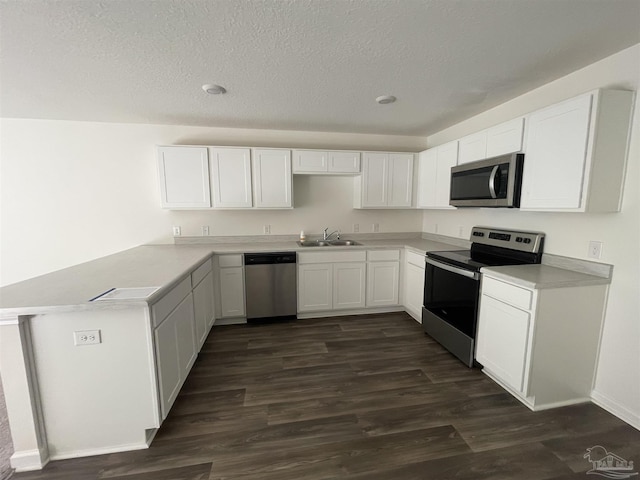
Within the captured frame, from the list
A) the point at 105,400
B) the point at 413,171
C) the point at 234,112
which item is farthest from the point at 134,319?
the point at 413,171

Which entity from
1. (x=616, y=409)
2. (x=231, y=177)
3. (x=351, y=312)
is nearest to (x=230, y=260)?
(x=231, y=177)

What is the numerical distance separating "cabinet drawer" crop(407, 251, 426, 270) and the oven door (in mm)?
169

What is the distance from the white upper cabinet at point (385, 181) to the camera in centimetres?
360

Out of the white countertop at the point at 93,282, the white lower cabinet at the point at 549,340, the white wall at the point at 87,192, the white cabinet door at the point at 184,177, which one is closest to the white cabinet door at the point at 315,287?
the white wall at the point at 87,192

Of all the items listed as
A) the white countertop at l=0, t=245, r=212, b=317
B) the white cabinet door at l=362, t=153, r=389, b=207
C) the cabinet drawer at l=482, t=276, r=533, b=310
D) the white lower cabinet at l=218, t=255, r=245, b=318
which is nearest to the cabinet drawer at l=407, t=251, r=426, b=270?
the white cabinet door at l=362, t=153, r=389, b=207

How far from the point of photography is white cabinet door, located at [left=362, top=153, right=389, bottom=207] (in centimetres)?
358

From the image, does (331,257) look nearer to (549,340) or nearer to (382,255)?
(382,255)

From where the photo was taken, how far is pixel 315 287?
11.1ft

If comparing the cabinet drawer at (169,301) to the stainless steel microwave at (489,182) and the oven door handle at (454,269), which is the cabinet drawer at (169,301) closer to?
the oven door handle at (454,269)

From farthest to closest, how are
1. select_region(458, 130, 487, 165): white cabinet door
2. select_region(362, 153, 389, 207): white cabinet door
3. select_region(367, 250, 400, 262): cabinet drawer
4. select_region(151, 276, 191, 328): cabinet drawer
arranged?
select_region(362, 153, 389, 207): white cabinet door < select_region(367, 250, 400, 262): cabinet drawer < select_region(458, 130, 487, 165): white cabinet door < select_region(151, 276, 191, 328): cabinet drawer

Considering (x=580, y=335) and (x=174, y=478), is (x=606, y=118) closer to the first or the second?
(x=580, y=335)

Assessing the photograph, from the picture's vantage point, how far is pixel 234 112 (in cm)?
290

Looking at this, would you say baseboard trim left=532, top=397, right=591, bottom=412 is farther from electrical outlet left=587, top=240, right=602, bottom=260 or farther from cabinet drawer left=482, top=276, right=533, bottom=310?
electrical outlet left=587, top=240, right=602, bottom=260

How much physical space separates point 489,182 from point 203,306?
2990 millimetres
